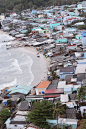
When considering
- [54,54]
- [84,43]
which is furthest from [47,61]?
[84,43]

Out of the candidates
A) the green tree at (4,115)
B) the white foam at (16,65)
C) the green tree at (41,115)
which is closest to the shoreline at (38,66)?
the white foam at (16,65)

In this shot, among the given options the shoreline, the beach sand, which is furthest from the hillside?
the beach sand

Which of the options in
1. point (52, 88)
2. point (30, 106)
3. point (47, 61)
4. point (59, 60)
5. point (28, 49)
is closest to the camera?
point (30, 106)

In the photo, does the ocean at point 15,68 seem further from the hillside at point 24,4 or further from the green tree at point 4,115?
the hillside at point 24,4

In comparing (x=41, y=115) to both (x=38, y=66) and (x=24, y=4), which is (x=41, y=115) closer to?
(x=38, y=66)

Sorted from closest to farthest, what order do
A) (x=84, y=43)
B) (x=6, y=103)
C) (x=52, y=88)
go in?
(x=6, y=103)
(x=52, y=88)
(x=84, y=43)

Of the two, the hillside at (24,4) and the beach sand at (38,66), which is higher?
the hillside at (24,4)

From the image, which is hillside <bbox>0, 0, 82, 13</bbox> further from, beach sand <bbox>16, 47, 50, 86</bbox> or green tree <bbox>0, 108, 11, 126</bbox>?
green tree <bbox>0, 108, 11, 126</bbox>

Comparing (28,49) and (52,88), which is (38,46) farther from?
(52,88)
